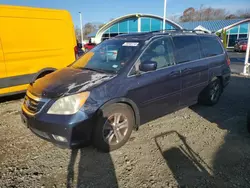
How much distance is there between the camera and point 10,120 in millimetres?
4145

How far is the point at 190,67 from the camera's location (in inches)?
154

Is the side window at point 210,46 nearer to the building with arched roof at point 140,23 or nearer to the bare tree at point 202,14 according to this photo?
the building with arched roof at point 140,23

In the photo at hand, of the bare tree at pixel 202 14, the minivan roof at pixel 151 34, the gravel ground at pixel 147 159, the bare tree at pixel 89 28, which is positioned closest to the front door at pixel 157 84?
the minivan roof at pixel 151 34

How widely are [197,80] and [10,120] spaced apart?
4.17 meters

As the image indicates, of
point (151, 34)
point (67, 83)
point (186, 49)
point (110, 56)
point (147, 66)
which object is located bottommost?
point (67, 83)

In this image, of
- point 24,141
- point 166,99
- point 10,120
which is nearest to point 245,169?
point 166,99

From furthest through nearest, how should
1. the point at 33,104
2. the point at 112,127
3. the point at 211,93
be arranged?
1. the point at 211,93
2. the point at 112,127
3. the point at 33,104

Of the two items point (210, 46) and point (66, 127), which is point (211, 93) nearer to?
point (210, 46)

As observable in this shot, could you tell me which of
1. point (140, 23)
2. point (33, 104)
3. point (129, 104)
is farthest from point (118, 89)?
point (140, 23)

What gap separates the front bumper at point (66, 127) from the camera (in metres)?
2.53

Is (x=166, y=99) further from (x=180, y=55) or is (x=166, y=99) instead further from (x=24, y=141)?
(x=24, y=141)

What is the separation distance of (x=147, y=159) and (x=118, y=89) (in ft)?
→ 3.70

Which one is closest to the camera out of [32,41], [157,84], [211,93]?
[157,84]

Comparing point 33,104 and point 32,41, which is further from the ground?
point 32,41
